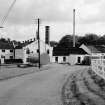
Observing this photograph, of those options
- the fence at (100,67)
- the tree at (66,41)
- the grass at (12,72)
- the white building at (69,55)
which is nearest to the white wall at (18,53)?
the white building at (69,55)

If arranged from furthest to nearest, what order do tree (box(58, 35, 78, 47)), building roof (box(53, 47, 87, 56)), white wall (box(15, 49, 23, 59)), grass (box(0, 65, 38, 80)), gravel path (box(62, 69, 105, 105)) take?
tree (box(58, 35, 78, 47)), building roof (box(53, 47, 87, 56)), white wall (box(15, 49, 23, 59)), grass (box(0, 65, 38, 80)), gravel path (box(62, 69, 105, 105))

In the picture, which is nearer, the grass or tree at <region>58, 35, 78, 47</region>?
the grass

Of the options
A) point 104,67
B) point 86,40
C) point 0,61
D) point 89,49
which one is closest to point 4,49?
point 0,61

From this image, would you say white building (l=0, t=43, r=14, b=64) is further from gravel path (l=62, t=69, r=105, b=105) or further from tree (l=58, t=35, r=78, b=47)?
gravel path (l=62, t=69, r=105, b=105)

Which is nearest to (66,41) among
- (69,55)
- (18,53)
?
(69,55)

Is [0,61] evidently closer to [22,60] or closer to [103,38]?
[22,60]

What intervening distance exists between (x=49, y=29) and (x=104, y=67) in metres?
79.7

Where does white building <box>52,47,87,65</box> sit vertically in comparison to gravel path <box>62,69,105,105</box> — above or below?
above

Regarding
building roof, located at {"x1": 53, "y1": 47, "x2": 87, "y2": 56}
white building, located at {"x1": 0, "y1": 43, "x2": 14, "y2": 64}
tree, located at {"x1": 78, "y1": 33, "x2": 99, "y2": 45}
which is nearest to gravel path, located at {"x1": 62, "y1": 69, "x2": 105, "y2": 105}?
building roof, located at {"x1": 53, "y1": 47, "x2": 87, "y2": 56}

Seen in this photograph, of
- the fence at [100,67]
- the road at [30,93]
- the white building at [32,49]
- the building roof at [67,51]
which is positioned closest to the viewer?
the road at [30,93]

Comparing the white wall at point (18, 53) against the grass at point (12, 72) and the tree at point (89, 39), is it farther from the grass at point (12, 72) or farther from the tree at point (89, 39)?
the tree at point (89, 39)

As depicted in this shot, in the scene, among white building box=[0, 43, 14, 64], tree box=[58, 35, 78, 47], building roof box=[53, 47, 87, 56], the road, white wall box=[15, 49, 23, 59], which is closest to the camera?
the road

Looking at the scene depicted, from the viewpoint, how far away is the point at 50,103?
12883 mm

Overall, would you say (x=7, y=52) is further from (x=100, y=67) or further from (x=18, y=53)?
(x=100, y=67)
